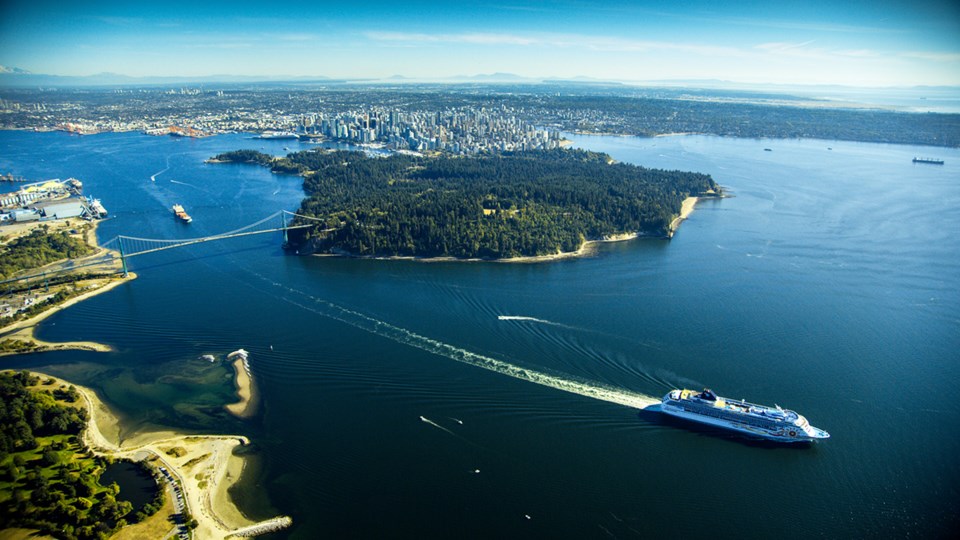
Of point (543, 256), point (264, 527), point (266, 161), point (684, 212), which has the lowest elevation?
point (264, 527)

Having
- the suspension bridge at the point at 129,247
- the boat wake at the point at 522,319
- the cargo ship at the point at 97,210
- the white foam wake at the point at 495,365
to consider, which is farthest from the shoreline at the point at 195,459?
the cargo ship at the point at 97,210

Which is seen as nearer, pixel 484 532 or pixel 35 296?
pixel 484 532

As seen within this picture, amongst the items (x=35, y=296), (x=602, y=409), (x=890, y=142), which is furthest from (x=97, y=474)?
(x=890, y=142)

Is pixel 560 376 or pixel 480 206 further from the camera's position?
pixel 480 206

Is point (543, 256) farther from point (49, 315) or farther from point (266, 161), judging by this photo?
point (266, 161)

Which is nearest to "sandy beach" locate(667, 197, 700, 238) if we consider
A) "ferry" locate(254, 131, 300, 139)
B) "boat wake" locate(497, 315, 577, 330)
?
"boat wake" locate(497, 315, 577, 330)

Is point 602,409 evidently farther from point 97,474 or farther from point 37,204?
point 37,204

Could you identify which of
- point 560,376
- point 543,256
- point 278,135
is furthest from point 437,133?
point 560,376
